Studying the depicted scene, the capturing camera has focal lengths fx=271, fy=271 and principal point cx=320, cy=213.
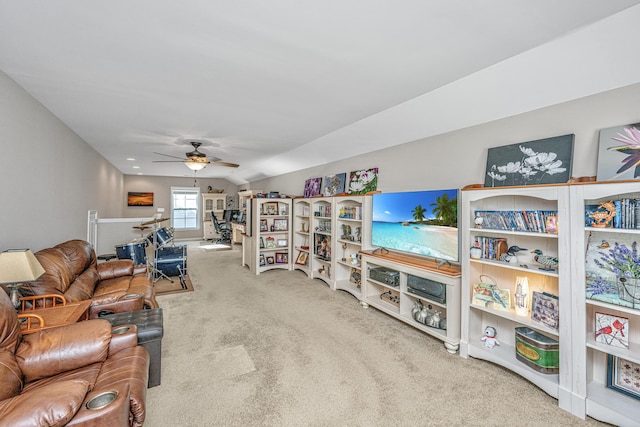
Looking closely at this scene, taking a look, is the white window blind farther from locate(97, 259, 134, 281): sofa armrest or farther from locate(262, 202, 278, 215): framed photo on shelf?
locate(97, 259, 134, 281): sofa armrest

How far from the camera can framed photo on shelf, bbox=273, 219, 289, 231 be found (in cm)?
574

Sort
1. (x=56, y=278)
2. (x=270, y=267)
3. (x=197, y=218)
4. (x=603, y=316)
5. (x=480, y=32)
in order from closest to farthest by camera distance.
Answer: (x=480, y=32)
(x=603, y=316)
(x=56, y=278)
(x=270, y=267)
(x=197, y=218)

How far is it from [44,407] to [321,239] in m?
4.13

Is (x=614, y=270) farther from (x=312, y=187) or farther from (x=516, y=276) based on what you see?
(x=312, y=187)

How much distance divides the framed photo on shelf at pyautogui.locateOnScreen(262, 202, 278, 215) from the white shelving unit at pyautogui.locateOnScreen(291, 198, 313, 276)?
1.35 ft

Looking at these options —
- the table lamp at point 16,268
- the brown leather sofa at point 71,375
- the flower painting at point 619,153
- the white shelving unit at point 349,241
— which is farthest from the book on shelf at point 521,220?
the table lamp at point 16,268

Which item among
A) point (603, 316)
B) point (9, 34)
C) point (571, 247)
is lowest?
point (603, 316)

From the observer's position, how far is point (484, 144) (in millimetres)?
2768

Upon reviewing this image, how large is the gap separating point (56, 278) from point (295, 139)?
350 cm

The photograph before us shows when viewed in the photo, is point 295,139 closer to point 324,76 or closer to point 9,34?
point 324,76

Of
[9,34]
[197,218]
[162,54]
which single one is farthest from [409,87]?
[197,218]

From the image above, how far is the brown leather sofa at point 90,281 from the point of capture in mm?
2438

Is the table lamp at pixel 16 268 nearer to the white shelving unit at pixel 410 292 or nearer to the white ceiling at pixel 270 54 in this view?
the white ceiling at pixel 270 54

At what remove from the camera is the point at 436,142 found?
10.7 ft
